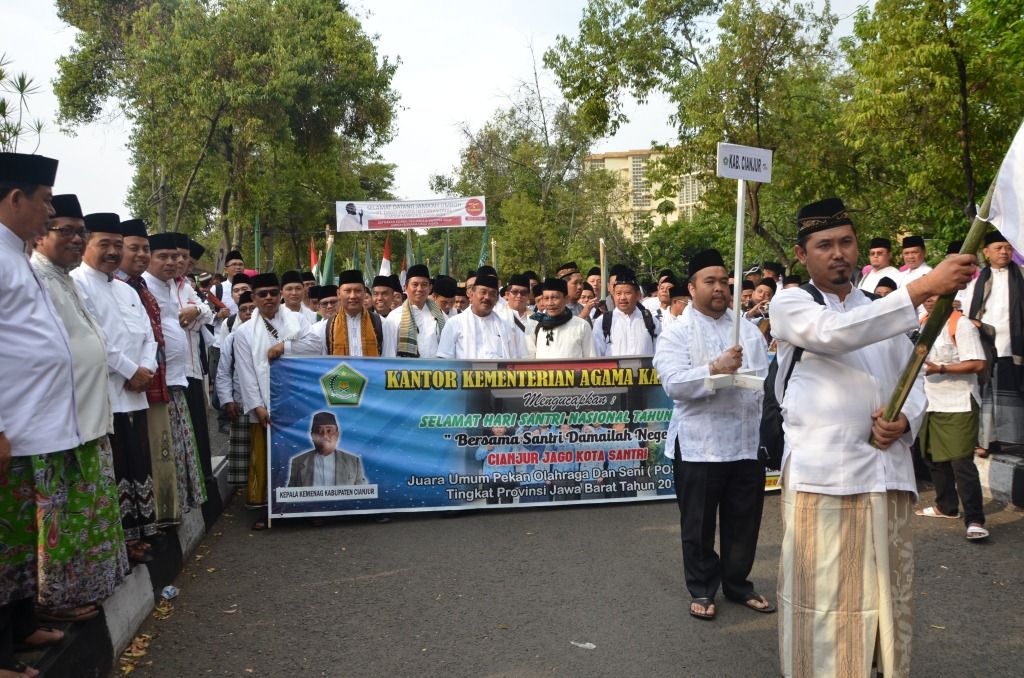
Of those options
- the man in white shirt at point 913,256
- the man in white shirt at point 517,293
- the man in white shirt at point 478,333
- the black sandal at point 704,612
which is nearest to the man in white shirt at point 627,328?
the man in white shirt at point 517,293

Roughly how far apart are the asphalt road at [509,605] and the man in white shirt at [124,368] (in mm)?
640

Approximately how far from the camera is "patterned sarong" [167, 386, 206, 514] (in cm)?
616

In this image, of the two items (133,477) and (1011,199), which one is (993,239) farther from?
(133,477)

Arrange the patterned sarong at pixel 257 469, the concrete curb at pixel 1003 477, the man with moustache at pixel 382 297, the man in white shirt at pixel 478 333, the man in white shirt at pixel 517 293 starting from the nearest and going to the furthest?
the concrete curb at pixel 1003 477 → the patterned sarong at pixel 257 469 → the man in white shirt at pixel 478 333 → the man with moustache at pixel 382 297 → the man in white shirt at pixel 517 293

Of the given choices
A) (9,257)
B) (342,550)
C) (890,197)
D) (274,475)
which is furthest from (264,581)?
(890,197)

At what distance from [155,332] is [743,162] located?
4.04 m

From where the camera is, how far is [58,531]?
3.92m

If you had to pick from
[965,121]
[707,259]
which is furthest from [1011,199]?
[965,121]

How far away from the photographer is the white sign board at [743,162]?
4.81 meters

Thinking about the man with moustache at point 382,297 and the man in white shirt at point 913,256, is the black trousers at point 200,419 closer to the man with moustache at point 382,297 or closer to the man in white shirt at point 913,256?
the man with moustache at point 382,297

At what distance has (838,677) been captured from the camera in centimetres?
358

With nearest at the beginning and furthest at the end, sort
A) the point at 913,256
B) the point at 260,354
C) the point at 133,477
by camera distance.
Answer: the point at 133,477
the point at 260,354
the point at 913,256

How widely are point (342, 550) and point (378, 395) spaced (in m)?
1.53

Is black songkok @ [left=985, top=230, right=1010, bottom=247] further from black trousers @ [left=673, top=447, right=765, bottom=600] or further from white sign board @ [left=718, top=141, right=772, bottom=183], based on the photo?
black trousers @ [left=673, top=447, right=765, bottom=600]
